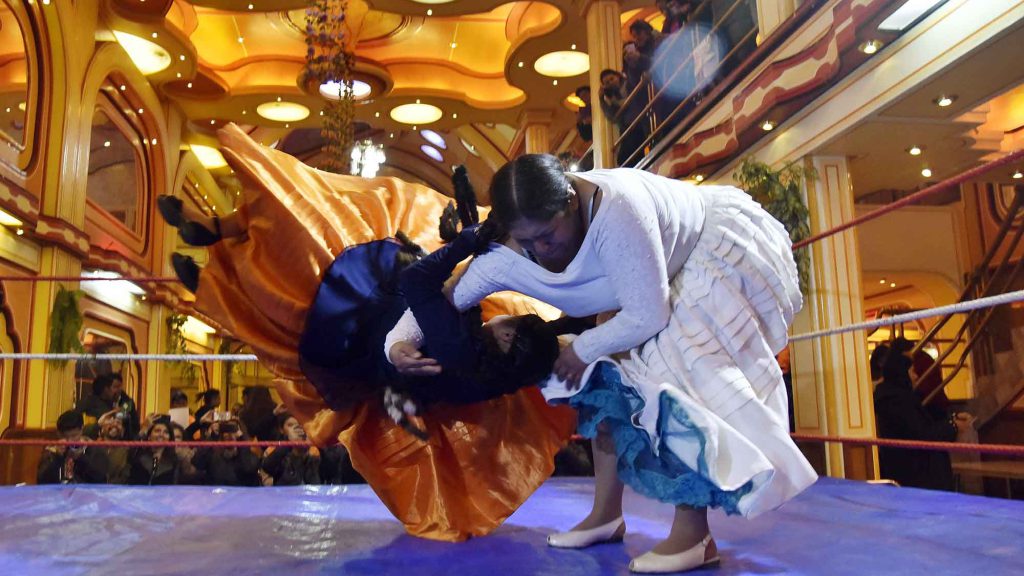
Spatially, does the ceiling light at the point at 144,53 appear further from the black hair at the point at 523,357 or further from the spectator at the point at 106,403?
the black hair at the point at 523,357

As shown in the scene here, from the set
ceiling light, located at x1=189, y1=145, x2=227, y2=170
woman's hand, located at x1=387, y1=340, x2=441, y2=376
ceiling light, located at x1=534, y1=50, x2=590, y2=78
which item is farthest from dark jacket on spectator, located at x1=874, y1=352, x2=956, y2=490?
ceiling light, located at x1=189, y1=145, x2=227, y2=170

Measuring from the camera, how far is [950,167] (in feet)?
14.9

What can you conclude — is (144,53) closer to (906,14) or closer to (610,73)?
(610,73)

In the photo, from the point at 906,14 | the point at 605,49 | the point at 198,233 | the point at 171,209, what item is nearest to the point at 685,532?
the point at 198,233

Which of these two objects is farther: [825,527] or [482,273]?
[825,527]

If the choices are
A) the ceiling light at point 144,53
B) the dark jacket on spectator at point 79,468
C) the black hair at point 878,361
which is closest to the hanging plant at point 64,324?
the ceiling light at point 144,53

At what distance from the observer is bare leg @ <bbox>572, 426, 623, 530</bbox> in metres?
1.46

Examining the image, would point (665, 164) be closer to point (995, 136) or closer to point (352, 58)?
point (995, 136)

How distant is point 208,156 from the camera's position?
430 inches

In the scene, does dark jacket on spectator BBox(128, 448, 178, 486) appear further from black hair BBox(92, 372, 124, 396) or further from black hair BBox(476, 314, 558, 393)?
black hair BBox(476, 314, 558, 393)

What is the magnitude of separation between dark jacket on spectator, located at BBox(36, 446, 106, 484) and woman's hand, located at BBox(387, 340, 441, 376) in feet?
7.92

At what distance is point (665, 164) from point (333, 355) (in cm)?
407

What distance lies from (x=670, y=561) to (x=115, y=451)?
9.96ft

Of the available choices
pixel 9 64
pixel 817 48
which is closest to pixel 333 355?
pixel 817 48
